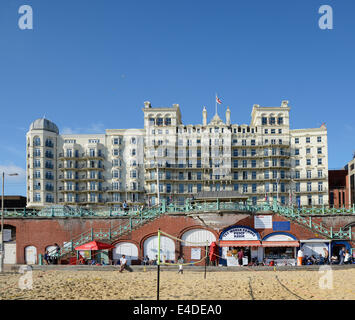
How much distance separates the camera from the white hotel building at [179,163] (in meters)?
75.9

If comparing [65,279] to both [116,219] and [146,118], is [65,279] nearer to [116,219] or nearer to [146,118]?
[116,219]

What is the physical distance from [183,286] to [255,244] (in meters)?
14.1

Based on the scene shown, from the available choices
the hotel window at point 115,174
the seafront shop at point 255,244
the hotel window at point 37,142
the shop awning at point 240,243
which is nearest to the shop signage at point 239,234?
the seafront shop at point 255,244

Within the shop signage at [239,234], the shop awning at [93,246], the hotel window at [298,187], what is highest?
the hotel window at [298,187]

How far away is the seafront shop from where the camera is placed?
34406 millimetres

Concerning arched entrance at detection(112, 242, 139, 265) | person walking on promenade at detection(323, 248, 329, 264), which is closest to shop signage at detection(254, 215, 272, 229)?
person walking on promenade at detection(323, 248, 329, 264)

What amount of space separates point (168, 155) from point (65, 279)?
53.2 meters

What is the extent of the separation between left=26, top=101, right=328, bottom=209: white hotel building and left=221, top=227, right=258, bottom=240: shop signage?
1592 inches

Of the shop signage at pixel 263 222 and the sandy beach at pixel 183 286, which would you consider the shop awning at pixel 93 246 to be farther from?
the shop signage at pixel 263 222

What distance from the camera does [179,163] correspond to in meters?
77.3

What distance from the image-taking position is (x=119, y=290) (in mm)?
20594

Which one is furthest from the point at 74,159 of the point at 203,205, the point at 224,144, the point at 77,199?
the point at 203,205

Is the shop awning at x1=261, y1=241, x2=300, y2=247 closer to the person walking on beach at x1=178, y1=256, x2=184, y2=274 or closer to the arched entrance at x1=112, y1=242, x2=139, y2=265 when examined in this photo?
the person walking on beach at x1=178, y1=256, x2=184, y2=274

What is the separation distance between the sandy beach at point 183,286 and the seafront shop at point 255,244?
5.96m
